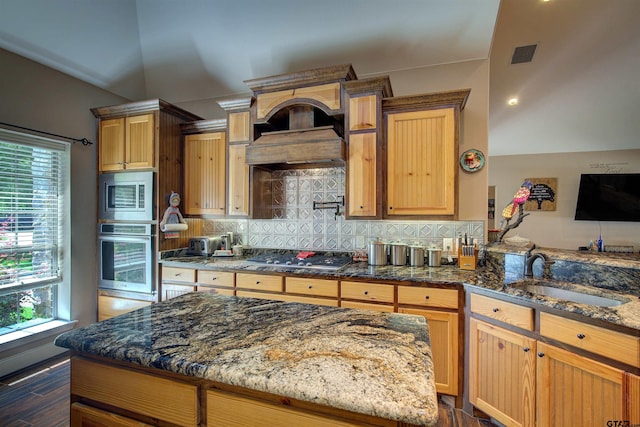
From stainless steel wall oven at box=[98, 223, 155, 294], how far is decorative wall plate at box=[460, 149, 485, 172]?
3.07 m

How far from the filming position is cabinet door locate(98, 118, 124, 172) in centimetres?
312

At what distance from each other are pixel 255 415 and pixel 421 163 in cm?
222

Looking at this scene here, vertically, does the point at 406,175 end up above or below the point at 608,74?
below

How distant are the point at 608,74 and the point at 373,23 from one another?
346cm

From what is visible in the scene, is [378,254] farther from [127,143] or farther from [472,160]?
[127,143]

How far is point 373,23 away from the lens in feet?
8.60

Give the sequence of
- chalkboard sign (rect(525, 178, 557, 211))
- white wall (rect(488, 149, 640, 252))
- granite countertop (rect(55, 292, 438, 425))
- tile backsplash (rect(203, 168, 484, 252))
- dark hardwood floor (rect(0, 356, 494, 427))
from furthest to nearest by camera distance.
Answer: chalkboard sign (rect(525, 178, 557, 211)) → white wall (rect(488, 149, 640, 252)) → tile backsplash (rect(203, 168, 484, 252)) → dark hardwood floor (rect(0, 356, 494, 427)) → granite countertop (rect(55, 292, 438, 425))

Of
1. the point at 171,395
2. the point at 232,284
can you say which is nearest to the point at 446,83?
the point at 232,284

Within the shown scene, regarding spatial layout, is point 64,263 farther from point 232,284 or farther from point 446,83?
point 446,83

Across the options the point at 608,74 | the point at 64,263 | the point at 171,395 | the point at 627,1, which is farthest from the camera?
the point at 608,74

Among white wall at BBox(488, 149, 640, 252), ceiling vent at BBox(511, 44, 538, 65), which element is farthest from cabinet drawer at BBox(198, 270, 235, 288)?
white wall at BBox(488, 149, 640, 252)

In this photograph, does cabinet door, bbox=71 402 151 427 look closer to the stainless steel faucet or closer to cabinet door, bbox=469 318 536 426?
cabinet door, bbox=469 318 536 426

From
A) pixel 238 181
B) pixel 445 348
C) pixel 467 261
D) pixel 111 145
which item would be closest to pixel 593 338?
pixel 445 348

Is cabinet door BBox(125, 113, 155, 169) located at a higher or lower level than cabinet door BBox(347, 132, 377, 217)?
higher
